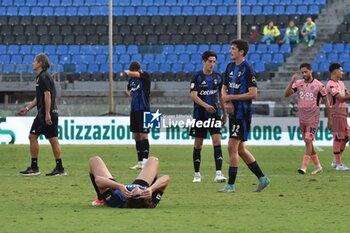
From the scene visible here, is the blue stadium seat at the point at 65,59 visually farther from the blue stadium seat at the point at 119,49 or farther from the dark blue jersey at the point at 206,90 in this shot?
the dark blue jersey at the point at 206,90

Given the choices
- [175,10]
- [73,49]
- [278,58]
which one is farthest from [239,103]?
[175,10]

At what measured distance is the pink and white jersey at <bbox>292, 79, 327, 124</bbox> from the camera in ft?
61.9

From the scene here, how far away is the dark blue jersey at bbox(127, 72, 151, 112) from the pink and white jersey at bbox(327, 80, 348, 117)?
3.52m

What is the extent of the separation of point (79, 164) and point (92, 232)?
12.0 meters

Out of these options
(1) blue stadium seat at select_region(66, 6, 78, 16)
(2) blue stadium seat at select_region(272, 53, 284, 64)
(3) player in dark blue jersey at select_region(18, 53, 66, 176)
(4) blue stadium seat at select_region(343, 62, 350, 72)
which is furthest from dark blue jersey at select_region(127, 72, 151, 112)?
(1) blue stadium seat at select_region(66, 6, 78, 16)

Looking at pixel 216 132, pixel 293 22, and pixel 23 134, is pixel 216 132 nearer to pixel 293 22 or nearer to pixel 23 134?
pixel 23 134

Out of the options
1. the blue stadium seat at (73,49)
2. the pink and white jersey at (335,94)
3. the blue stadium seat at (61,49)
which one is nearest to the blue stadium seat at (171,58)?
the blue stadium seat at (73,49)

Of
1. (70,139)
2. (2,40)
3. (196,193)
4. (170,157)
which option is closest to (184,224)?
(196,193)

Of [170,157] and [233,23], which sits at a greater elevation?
[233,23]

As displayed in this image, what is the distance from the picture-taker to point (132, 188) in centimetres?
1160

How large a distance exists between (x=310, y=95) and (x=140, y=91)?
11.6ft

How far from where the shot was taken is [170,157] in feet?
80.2

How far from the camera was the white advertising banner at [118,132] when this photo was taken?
3045cm

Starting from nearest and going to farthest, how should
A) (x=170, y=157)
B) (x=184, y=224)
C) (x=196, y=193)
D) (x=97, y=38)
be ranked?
(x=184, y=224)
(x=196, y=193)
(x=170, y=157)
(x=97, y=38)
